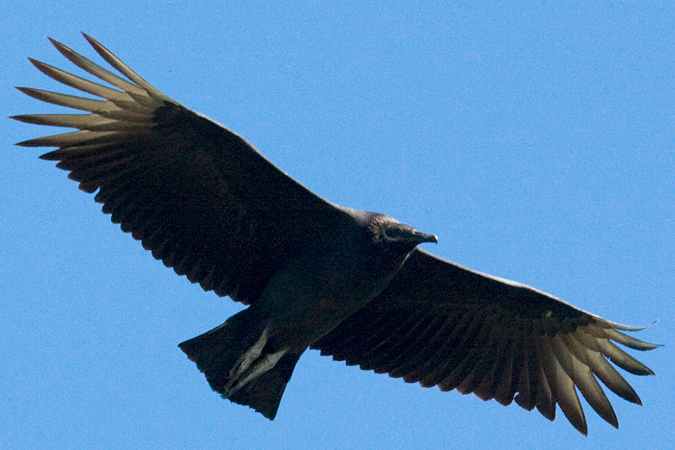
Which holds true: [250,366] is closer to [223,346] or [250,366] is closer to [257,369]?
[257,369]

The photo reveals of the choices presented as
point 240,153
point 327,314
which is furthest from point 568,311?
point 240,153

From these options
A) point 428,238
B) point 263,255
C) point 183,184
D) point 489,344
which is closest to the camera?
point 428,238

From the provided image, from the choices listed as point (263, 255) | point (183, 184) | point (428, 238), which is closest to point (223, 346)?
point (263, 255)

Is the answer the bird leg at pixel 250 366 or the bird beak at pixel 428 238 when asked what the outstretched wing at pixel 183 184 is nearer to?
the bird leg at pixel 250 366

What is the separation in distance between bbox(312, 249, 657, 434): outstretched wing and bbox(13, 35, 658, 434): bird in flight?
0.05 ft

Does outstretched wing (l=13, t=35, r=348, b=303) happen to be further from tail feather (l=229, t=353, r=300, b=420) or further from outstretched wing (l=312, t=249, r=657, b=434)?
outstretched wing (l=312, t=249, r=657, b=434)

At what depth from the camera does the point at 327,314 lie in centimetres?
794

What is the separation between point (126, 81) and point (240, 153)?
969 mm

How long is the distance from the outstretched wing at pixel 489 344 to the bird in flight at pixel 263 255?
16mm

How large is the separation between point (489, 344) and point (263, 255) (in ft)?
6.89

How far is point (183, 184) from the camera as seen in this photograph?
26.6 feet

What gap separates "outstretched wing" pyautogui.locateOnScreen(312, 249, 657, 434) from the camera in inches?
345

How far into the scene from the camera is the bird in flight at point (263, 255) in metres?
7.82

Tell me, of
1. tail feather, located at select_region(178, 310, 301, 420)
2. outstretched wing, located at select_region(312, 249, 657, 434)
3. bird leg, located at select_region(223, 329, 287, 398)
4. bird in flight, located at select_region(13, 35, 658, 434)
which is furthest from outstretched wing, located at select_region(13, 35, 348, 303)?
outstretched wing, located at select_region(312, 249, 657, 434)
